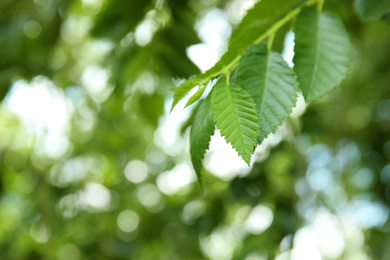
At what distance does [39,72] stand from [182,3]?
1.46 ft

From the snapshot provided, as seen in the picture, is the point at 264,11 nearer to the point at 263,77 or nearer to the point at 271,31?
the point at 271,31

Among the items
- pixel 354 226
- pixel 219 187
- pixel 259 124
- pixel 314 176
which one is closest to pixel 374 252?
pixel 314 176

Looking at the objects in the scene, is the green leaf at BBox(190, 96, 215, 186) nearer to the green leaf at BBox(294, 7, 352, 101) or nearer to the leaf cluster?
the leaf cluster

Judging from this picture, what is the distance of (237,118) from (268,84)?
4.5 inches

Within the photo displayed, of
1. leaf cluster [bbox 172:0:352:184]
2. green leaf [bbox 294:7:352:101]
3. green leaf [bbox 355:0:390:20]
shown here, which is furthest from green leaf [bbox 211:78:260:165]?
green leaf [bbox 355:0:390:20]

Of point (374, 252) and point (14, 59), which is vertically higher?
point (14, 59)

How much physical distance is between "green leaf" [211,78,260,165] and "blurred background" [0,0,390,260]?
0.27ft

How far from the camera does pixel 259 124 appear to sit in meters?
0.53

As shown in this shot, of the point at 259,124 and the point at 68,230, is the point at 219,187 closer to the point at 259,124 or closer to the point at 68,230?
the point at 68,230

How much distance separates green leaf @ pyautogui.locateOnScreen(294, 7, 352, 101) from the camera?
67 cm

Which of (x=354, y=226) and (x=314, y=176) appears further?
(x=354, y=226)

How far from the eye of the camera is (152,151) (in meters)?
3.72

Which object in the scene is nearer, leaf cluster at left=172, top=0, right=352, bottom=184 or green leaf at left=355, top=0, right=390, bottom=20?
leaf cluster at left=172, top=0, right=352, bottom=184

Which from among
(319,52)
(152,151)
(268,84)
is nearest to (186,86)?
(268,84)
